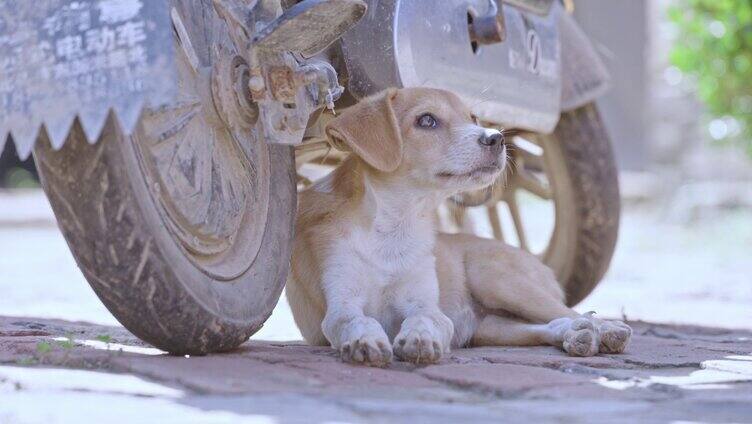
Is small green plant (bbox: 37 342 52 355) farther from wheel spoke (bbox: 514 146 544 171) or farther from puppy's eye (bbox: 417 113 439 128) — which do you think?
wheel spoke (bbox: 514 146 544 171)

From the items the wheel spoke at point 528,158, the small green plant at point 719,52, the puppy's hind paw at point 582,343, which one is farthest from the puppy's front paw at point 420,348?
the small green plant at point 719,52

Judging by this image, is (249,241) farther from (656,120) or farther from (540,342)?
(656,120)

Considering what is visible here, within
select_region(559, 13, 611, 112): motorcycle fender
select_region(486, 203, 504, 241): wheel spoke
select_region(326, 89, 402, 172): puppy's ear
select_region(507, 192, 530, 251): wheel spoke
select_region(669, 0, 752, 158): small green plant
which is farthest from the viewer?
select_region(669, 0, 752, 158): small green plant

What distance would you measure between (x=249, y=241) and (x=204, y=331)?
37 cm

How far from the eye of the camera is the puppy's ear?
138 inches

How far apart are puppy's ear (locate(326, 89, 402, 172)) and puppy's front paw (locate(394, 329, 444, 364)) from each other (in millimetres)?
657

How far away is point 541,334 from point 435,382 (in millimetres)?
1014

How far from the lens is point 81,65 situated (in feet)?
7.95

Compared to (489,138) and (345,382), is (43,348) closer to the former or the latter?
(345,382)

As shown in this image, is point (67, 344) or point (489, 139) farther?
point (489, 139)

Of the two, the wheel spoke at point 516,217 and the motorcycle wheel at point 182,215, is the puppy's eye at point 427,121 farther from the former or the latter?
the wheel spoke at point 516,217

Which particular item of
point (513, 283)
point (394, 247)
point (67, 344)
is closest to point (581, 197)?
point (513, 283)

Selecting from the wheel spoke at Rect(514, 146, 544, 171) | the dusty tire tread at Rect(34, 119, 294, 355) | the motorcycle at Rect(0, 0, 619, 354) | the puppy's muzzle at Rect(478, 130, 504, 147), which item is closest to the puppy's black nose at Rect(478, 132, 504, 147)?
the puppy's muzzle at Rect(478, 130, 504, 147)

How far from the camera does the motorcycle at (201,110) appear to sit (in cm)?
244
